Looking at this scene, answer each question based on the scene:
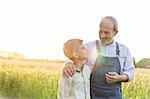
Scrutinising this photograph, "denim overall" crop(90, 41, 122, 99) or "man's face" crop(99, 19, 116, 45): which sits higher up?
"man's face" crop(99, 19, 116, 45)

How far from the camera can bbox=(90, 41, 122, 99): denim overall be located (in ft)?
11.4

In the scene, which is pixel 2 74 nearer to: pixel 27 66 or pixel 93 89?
pixel 27 66

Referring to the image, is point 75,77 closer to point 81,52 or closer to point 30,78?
point 81,52

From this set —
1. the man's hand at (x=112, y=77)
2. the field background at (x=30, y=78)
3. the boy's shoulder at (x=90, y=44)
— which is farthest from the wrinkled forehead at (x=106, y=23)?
the field background at (x=30, y=78)

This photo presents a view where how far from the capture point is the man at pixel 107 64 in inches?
136

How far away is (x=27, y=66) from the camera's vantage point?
7.39 m

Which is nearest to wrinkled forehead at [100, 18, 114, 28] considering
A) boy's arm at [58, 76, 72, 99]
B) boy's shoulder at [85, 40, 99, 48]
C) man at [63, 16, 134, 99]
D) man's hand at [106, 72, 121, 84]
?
man at [63, 16, 134, 99]

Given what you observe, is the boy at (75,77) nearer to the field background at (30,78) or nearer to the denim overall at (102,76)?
the denim overall at (102,76)

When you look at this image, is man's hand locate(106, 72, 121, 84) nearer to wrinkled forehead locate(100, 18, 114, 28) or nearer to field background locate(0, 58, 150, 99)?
wrinkled forehead locate(100, 18, 114, 28)

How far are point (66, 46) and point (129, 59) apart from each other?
50 centimetres

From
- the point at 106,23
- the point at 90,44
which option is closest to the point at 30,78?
the point at 90,44

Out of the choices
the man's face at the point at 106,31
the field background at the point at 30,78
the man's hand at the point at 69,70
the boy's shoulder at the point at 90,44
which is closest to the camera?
the man's hand at the point at 69,70

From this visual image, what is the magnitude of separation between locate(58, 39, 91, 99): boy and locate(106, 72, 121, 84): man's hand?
173 millimetres

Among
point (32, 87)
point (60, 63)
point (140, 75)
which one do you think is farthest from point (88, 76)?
point (32, 87)
